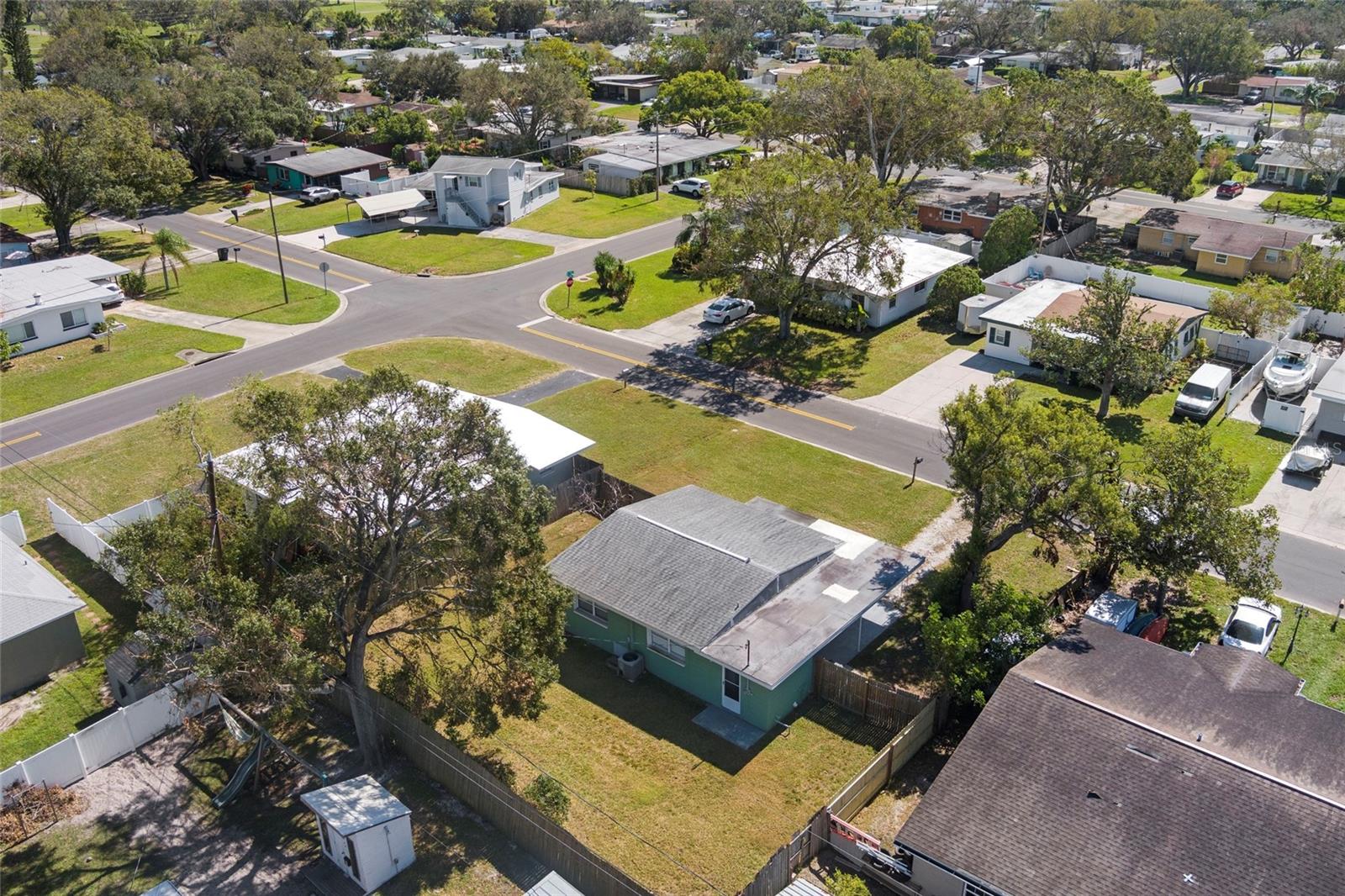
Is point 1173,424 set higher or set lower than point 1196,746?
lower

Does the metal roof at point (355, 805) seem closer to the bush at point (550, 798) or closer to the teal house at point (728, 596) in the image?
the bush at point (550, 798)

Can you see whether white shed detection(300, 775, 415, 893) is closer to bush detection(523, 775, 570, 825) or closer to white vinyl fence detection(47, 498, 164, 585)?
bush detection(523, 775, 570, 825)

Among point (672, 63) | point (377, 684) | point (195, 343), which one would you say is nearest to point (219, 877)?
point (377, 684)

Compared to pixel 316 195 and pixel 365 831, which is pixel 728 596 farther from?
pixel 316 195

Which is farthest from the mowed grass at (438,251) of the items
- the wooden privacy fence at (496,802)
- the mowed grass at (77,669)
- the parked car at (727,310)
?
the wooden privacy fence at (496,802)

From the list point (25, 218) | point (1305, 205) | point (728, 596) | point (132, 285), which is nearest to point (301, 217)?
point (132, 285)

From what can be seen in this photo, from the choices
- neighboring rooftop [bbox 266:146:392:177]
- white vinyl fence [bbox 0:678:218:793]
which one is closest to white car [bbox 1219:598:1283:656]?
white vinyl fence [bbox 0:678:218:793]
